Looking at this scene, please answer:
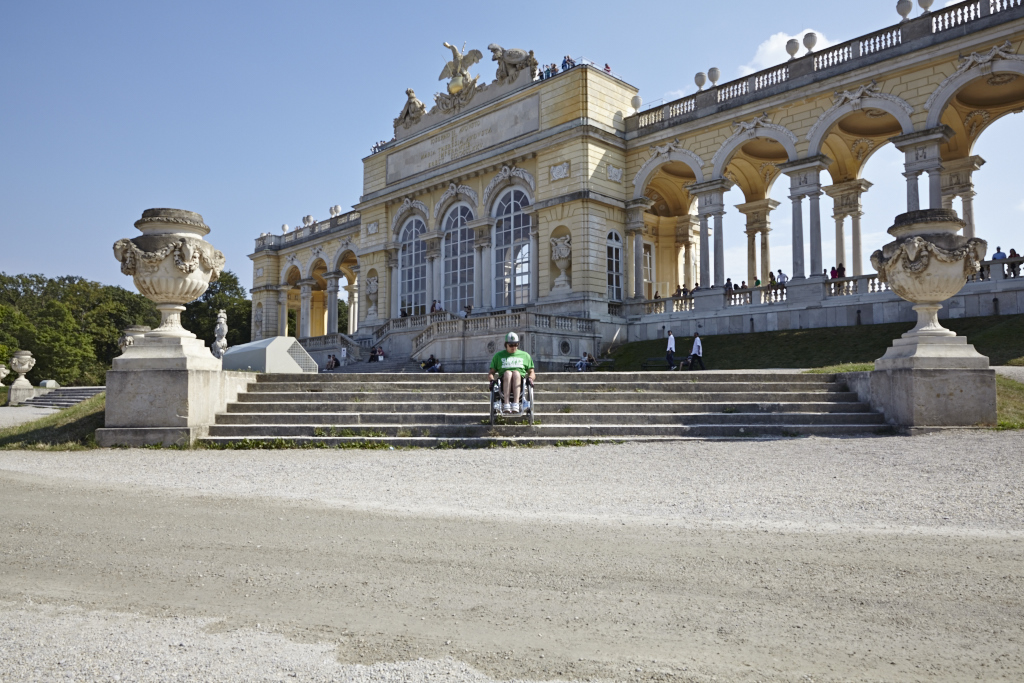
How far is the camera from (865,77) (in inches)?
1014

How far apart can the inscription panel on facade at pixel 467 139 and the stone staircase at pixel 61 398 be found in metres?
18.5

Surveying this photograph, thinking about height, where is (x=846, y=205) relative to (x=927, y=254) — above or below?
above

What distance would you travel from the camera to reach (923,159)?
80.2 feet

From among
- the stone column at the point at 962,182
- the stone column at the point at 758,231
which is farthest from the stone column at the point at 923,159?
the stone column at the point at 758,231

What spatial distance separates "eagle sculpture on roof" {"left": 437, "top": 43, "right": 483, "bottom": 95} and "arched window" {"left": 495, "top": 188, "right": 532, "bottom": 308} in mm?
6901

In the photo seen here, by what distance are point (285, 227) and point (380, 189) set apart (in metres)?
19.2

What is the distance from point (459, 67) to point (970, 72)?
23102 mm

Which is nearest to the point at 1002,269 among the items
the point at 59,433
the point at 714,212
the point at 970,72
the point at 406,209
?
the point at 970,72

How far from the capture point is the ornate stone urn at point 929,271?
11.5 m

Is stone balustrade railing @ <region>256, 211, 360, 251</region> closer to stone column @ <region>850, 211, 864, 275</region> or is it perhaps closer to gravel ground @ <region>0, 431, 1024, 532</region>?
stone column @ <region>850, 211, 864, 275</region>

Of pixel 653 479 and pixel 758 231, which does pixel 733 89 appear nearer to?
pixel 758 231

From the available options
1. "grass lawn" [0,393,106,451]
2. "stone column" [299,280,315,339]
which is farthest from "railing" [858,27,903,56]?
"stone column" [299,280,315,339]

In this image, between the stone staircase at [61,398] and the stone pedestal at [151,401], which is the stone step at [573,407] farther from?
the stone staircase at [61,398]

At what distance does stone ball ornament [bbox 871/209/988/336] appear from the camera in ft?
38.3
